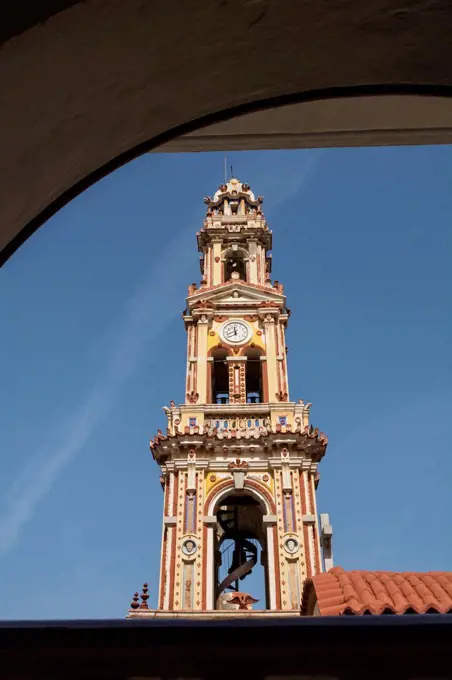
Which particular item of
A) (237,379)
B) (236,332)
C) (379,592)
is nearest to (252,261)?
(236,332)

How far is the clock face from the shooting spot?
22734 millimetres

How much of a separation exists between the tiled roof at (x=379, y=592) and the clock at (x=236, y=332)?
1088 centimetres

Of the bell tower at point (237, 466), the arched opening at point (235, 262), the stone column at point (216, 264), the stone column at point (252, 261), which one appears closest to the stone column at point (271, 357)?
the bell tower at point (237, 466)

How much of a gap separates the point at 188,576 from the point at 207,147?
627 inches

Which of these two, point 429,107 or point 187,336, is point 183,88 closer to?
point 429,107

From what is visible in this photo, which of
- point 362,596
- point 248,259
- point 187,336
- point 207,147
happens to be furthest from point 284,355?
point 207,147

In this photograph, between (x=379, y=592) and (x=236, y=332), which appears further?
(x=236, y=332)

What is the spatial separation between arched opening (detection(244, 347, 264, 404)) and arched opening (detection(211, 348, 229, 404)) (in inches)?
27.2

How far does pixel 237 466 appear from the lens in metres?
19.3

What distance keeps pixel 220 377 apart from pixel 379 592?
1322 centimetres

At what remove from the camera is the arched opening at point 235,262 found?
26391 millimetres

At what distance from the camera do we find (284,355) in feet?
73.7

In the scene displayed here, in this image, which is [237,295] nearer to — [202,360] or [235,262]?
[235,262]

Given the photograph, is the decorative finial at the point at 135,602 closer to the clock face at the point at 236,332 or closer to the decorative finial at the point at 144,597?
the decorative finial at the point at 144,597
